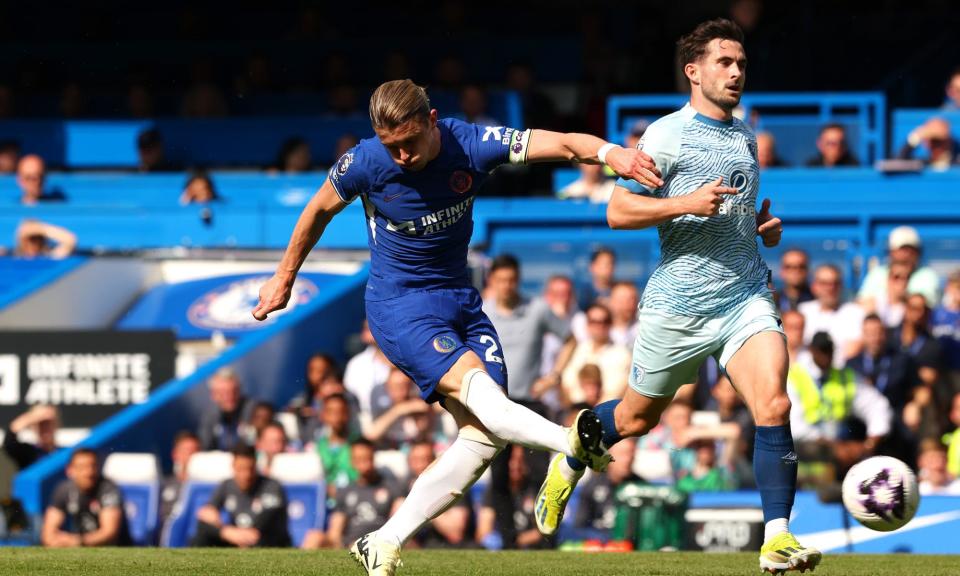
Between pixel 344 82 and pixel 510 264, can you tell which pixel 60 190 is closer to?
pixel 344 82

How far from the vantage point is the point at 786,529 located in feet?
22.5

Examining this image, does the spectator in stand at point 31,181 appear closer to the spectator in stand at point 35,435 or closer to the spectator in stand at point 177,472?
the spectator in stand at point 35,435

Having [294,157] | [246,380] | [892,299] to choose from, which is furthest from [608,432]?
[294,157]

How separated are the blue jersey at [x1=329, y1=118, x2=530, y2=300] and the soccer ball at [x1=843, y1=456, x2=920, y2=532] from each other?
2099mm

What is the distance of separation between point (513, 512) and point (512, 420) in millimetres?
4562

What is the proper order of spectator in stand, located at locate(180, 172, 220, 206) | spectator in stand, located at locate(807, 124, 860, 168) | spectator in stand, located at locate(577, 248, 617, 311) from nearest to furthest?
1. spectator in stand, located at locate(577, 248, 617, 311)
2. spectator in stand, located at locate(807, 124, 860, 168)
3. spectator in stand, located at locate(180, 172, 220, 206)

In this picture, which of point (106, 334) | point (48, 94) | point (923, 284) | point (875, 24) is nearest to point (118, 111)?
point (48, 94)

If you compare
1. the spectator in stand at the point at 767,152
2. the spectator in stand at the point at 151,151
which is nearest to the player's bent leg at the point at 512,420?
the spectator in stand at the point at 767,152

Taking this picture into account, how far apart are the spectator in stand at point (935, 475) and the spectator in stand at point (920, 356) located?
15.3 inches

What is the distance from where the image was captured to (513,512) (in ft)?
36.9

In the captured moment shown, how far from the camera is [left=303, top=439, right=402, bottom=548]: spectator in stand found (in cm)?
1161

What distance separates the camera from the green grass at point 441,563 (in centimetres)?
783

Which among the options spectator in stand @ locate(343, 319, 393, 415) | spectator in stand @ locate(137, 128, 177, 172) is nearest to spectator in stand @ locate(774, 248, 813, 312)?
spectator in stand @ locate(343, 319, 393, 415)

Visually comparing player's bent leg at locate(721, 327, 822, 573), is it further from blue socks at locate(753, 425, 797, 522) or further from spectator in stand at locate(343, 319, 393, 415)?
spectator in stand at locate(343, 319, 393, 415)
